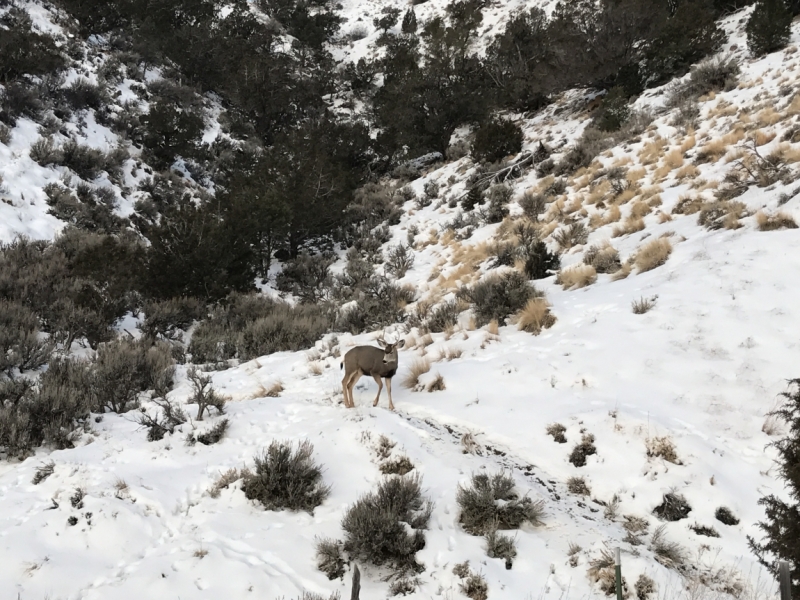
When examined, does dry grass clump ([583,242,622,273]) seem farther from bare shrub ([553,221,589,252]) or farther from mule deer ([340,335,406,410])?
mule deer ([340,335,406,410])

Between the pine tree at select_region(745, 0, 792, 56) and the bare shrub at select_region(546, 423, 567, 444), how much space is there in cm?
1658

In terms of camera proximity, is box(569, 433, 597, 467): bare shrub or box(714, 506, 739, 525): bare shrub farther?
box(569, 433, 597, 467): bare shrub

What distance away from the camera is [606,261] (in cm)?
810

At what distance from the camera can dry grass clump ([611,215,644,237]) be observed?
908cm

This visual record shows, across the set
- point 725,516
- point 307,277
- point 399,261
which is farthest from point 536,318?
point 307,277

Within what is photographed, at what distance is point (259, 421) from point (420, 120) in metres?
20.3

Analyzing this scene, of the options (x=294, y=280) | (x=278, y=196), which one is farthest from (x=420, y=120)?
(x=294, y=280)

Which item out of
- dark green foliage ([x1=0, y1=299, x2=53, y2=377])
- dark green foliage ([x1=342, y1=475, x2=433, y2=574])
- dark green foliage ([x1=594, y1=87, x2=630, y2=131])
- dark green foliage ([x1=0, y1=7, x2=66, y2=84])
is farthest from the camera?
dark green foliage ([x1=594, y1=87, x2=630, y2=131])

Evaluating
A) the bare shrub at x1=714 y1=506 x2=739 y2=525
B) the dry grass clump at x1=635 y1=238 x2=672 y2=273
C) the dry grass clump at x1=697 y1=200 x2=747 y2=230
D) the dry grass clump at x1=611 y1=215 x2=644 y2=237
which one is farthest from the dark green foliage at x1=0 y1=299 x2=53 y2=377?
the dry grass clump at x1=697 y1=200 x2=747 y2=230

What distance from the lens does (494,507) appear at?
3609mm

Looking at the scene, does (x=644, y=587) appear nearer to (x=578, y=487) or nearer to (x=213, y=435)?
(x=578, y=487)

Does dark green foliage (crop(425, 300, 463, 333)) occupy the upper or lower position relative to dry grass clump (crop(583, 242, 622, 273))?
lower

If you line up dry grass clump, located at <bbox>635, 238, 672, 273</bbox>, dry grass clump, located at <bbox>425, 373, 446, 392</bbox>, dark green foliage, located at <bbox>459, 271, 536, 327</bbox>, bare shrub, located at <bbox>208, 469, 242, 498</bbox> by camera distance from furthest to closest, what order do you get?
1. dark green foliage, located at <bbox>459, 271, 536, 327</bbox>
2. dry grass clump, located at <bbox>635, 238, 672, 273</bbox>
3. dry grass clump, located at <bbox>425, 373, 446, 392</bbox>
4. bare shrub, located at <bbox>208, 469, 242, 498</bbox>

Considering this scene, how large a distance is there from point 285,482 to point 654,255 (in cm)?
642
